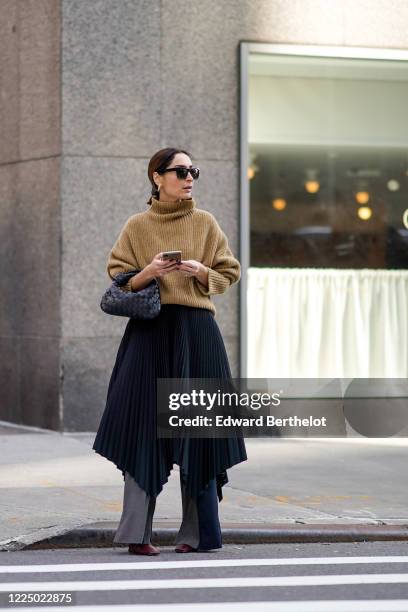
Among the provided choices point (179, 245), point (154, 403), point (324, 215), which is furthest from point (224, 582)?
point (324, 215)

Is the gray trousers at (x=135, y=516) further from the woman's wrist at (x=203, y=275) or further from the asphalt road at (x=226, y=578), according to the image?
the woman's wrist at (x=203, y=275)

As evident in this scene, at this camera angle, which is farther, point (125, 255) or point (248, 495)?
point (248, 495)

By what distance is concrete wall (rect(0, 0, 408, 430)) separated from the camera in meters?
11.5

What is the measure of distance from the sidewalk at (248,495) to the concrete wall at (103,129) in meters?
0.89

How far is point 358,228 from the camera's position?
12.2 meters

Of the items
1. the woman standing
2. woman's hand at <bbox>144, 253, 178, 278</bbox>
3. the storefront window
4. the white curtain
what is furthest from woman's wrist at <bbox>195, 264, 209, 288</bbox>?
the white curtain

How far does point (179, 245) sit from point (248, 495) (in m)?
2.30

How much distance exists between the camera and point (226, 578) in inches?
233

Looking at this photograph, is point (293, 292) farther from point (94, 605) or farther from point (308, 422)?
point (94, 605)

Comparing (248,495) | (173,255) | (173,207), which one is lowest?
(248,495)

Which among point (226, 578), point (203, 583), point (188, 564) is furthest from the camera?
point (188, 564)

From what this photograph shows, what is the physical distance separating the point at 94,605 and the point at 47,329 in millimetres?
6573

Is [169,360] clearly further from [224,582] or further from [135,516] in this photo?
[224,582]

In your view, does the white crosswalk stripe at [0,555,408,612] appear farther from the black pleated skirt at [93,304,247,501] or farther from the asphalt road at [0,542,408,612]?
the black pleated skirt at [93,304,247,501]
